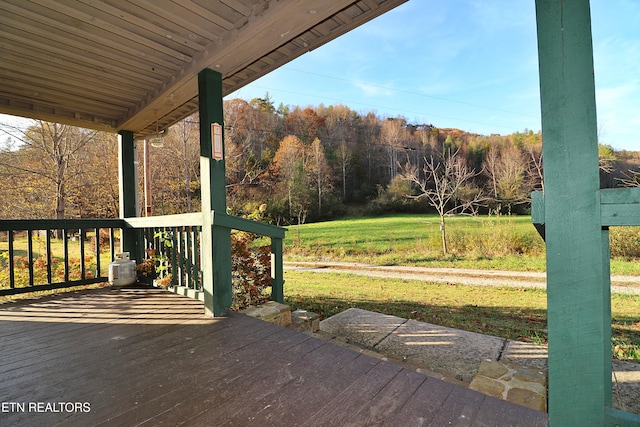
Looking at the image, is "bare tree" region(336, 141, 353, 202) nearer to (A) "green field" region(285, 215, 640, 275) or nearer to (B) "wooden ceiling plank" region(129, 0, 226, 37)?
(A) "green field" region(285, 215, 640, 275)

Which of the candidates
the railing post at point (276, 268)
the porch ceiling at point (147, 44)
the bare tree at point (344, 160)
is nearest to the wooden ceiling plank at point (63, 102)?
the porch ceiling at point (147, 44)

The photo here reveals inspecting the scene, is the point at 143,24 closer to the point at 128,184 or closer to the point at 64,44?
the point at 64,44

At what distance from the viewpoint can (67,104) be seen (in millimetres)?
3318

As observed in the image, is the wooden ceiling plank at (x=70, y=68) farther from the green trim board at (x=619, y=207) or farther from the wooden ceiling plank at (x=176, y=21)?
the green trim board at (x=619, y=207)

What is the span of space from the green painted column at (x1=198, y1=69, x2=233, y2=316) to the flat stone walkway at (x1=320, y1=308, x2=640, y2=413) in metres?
1.05

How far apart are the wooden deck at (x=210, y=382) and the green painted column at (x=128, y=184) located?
62.3 inches

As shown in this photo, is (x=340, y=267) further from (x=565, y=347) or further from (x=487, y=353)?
(x=565, y=347)

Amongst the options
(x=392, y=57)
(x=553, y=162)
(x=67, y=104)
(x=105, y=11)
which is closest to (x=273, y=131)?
(x=392, y=57)

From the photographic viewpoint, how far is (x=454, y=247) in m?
9.68

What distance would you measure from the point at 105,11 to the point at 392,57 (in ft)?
78.6

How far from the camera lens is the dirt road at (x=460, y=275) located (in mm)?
5824

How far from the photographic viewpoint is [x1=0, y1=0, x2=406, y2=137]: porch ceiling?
1.89 m

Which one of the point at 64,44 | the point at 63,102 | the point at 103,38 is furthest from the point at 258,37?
the point at 63,102

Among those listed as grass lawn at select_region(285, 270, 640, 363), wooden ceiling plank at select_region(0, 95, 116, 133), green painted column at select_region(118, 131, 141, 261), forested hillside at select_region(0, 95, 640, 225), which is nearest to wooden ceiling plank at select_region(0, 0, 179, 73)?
wooden ceiling plank at select_region(0, 95, 116, 133)
